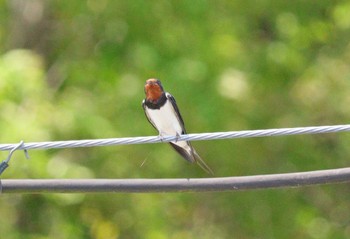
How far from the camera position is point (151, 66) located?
919 centimetres

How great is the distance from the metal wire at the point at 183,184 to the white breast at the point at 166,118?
1996 millimetres

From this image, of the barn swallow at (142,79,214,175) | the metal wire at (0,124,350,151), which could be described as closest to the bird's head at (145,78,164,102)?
the barn swallow at (142,79,214,175)

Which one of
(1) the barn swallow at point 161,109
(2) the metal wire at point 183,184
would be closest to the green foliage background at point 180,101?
(1) the barn swallow at point 161,109

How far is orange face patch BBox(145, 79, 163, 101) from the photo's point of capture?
21.3 ft

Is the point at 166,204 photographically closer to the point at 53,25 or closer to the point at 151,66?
the point at 151,66

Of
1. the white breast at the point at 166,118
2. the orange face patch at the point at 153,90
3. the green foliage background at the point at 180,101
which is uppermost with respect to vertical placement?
the orange face patch at the point at 153,90

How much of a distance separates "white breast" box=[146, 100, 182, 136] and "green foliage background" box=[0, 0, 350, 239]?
196 cm

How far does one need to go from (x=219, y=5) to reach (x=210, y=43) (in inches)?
25.6

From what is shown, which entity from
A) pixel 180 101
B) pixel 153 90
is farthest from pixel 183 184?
pixel 180 101

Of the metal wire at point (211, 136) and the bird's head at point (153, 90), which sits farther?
the bird's head at point (153, 90)

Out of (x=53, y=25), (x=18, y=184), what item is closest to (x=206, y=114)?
(x=53, y=25)

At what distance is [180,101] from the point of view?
9.15 m

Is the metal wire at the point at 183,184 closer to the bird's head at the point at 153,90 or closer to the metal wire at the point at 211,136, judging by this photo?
the metal wire at the point at 211,136

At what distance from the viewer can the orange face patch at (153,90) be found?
6500mm
